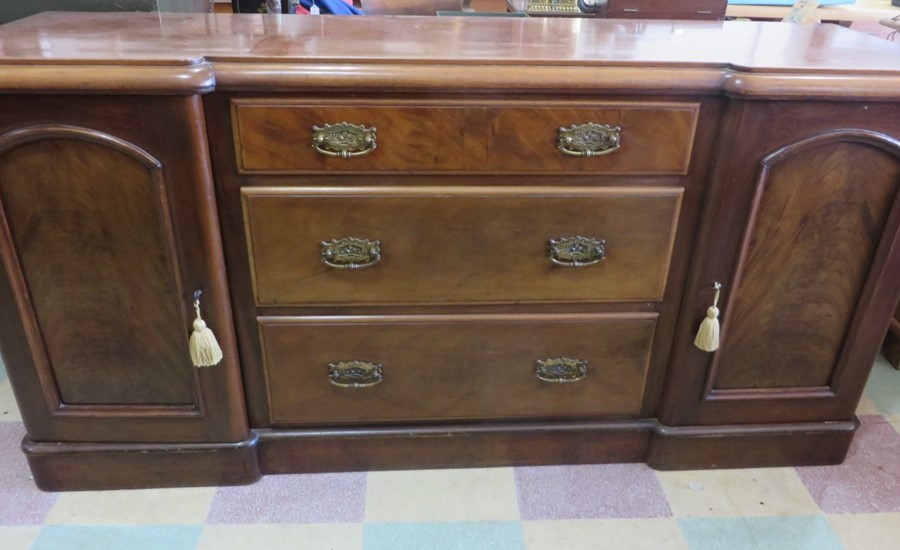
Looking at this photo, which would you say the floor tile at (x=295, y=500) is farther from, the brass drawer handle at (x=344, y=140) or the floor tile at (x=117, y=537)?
the brass drawer handle at (x=344, y=140)

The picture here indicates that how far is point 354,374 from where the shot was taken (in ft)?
3.96

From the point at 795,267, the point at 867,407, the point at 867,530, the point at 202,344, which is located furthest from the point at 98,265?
the point at 867,407

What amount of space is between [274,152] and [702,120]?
65 cm

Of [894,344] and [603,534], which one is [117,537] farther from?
[894,344]

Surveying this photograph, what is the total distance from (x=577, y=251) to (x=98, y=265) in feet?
2.51

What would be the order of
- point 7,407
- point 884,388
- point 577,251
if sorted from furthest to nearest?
point 884,388 < point 7,407 < point 577,251

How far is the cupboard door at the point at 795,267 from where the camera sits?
1.04 m

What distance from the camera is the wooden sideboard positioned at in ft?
3.20

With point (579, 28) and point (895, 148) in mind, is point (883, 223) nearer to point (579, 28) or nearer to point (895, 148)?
point (895, 148)

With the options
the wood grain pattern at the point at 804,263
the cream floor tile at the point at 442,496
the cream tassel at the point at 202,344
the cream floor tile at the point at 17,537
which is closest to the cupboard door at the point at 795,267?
the wood grain pattern at the point at 804,263

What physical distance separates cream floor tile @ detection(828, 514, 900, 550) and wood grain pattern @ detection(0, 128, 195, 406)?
1196 millimetres

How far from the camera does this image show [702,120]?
3.36ft

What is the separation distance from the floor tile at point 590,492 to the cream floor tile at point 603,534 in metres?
0.02

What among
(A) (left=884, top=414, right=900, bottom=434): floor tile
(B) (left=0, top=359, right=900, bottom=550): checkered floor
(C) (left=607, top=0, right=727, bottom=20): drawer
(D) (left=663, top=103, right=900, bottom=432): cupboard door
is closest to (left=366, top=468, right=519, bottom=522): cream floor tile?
(B) (left=0, top=359, right=900, bottom=550): checkered floor
